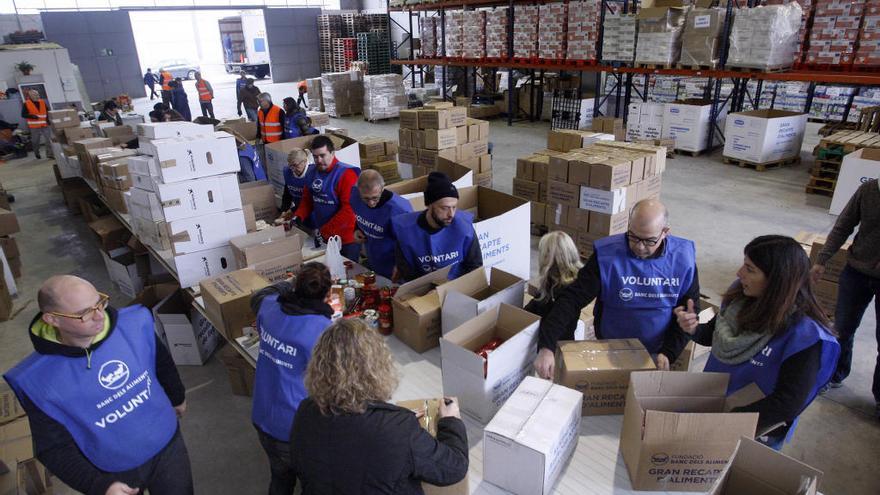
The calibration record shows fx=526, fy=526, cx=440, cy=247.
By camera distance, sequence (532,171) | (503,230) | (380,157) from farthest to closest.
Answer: (380,157) < (532,171) < (503,230)

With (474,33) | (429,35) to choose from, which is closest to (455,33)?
(474,33)

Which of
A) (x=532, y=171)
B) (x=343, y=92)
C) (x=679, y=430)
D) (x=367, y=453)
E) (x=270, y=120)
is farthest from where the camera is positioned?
(x=343, y=92)

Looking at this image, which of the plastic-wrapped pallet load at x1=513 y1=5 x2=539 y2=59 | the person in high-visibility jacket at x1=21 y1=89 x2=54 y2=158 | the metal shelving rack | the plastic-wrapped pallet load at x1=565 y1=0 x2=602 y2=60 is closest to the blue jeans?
the metal shelving rack

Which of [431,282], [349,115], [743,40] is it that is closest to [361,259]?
[431,282]

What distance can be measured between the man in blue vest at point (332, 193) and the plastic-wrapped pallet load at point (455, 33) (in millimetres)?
11112

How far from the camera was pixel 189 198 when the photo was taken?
157 inches

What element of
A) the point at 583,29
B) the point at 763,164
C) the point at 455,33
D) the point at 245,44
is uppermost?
the point at 245,44

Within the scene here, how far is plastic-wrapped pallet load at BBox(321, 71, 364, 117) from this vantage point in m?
16.1

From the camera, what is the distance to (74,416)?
6.59 ft

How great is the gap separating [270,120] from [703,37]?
7694 mm

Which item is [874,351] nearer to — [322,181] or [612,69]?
[322,181]

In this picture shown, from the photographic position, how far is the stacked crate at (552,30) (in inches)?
473

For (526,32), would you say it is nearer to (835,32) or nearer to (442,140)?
(835,32)

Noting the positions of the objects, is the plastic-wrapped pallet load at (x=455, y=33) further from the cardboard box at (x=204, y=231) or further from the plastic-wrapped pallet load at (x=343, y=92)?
the cardboard box at (x=204, y=231)
